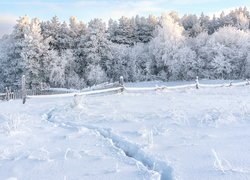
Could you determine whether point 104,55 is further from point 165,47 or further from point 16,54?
point 16,54

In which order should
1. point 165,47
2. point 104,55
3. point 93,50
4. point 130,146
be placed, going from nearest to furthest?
point 130,146 → point 165,47 → point 93,50 → point 104,55

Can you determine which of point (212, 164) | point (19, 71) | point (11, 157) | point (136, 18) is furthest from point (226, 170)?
point (136, 18)

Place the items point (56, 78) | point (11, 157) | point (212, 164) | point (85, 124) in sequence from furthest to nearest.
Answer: point (56, 78)
point (85, 124)
point (11, 157)
point (212, 164)

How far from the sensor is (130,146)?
645 cm

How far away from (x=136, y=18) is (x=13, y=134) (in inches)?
2198

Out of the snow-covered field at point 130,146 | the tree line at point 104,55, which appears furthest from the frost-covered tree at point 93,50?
the snow-covered field at point 130,146

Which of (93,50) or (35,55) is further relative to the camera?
(93,50)

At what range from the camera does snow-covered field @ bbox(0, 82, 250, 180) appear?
16.6 ft

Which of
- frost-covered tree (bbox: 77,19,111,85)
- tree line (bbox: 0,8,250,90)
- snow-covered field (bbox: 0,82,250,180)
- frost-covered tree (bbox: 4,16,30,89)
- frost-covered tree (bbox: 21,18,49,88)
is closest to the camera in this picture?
snow-covered field (bbox: 0,82,250,180)

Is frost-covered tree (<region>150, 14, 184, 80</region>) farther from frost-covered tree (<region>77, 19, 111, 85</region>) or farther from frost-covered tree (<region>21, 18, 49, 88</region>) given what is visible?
frost-covered tree (<region>21, 18, 49, 88</region>)

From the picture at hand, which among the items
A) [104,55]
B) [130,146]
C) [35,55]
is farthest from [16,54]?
[130,146]

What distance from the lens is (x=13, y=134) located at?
7.73 metres

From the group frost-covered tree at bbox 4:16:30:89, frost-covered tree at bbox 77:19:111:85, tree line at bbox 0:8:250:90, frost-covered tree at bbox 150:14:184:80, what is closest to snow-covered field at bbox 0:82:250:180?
tree line at bbox 0:8:250:90

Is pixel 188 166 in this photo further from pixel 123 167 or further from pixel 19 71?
pixel 19 71
